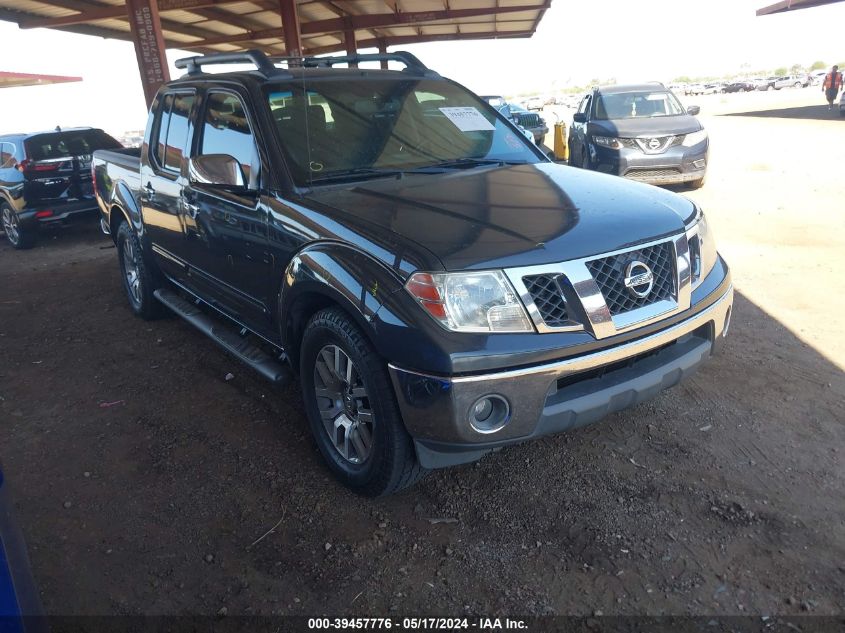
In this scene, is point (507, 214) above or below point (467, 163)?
below

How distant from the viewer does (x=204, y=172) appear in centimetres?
335

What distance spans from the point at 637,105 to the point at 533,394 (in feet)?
32.3

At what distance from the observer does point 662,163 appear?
975cm

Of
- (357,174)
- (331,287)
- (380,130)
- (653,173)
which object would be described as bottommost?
(653,173)

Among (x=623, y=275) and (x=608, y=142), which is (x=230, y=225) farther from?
(x=608, y=142)

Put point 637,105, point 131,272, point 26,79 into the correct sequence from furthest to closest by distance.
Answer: point 26,79, point 637,105, point 131,272

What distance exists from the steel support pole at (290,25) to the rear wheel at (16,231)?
5.67m

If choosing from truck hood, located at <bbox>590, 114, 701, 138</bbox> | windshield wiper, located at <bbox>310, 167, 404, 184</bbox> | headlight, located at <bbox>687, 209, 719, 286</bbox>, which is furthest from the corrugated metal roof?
headlight, located at <bbox>687, 209, 719, 286</bbox>

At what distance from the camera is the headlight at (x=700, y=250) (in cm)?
302

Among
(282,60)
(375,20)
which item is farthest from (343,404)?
(375,20)

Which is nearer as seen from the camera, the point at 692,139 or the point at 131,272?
the point at 131,272

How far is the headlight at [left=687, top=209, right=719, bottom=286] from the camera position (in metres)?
3.02

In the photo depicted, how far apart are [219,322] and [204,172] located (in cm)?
142

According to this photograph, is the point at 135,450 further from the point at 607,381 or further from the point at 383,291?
the point at 607,381
